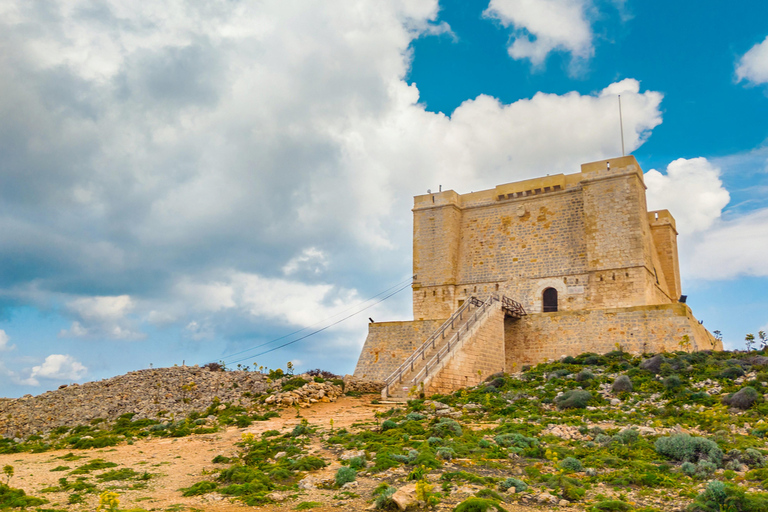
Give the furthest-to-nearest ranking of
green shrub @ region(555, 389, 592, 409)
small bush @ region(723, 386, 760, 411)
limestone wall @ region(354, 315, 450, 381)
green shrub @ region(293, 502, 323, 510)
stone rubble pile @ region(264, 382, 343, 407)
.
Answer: limestone wall @ region(354, 315, 450, 381) → stone rubble pile @ region(264, 382, 343, 407) → green shrub @ region(555, 389, 592, 409) → small bush @ region(723, 386, 760, 411) → green shrub @ region(293, 502, 323, 510)

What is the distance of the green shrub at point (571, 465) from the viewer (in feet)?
33.3

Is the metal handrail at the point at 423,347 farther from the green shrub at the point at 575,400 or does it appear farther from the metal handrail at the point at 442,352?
the green shrub at the point at 575,400

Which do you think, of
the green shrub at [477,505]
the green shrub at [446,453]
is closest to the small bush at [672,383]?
the green shrub at [446,453]

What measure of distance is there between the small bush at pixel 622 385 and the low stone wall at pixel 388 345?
34.7 ft

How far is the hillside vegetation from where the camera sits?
29.1ft

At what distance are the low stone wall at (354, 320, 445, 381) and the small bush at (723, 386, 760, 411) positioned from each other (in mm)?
13845

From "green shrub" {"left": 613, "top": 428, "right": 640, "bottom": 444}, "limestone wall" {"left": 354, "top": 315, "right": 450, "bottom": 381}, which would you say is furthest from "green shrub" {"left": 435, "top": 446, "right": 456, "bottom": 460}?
"limestone wall" {"left": 354, "top": 315, "right": 450, "bottom": 381}

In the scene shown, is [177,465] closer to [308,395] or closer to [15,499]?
[15,499]

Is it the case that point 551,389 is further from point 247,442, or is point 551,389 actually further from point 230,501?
point 230,501

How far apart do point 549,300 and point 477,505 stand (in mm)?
21632

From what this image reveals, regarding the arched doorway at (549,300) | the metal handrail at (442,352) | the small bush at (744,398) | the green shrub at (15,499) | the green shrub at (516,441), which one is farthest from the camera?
the arched doorway at (549,300)

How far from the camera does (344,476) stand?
9.95 metres

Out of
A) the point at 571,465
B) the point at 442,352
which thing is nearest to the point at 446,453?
the point at 571,465

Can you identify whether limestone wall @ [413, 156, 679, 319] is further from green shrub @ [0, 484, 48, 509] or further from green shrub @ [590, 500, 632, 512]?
green shrub @ [0, 484, 48, 509]
